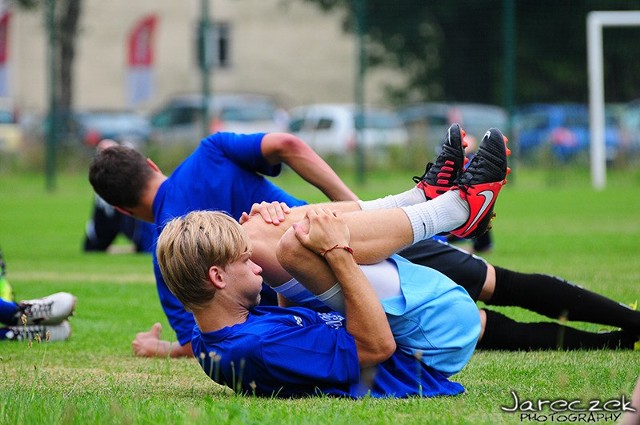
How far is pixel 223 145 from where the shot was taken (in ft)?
20.9

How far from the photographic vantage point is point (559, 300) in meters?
5.57

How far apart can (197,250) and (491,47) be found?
19437 millimetres

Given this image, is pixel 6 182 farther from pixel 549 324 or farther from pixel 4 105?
pixel 549 324

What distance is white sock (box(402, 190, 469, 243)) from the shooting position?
4.57 meters

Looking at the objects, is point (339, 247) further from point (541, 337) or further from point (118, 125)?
point (118, 125)

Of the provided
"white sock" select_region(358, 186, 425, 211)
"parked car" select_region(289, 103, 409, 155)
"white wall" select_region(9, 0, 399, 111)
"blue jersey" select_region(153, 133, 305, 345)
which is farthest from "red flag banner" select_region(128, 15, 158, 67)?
"white sock" select_region(358, 186, 425, 211)

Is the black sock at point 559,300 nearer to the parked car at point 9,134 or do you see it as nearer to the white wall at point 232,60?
the parked car at point 9,134

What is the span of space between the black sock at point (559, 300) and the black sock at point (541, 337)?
0.31ft

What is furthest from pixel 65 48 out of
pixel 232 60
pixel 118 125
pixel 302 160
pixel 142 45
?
pixel 302 160

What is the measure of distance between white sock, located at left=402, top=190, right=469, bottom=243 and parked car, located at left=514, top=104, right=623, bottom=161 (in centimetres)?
1858

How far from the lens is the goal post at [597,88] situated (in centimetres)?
2272

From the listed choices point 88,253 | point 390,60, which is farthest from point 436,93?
point 88,253

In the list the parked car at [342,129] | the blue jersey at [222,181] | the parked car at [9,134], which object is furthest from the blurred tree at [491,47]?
the blue jersey at [222,181]

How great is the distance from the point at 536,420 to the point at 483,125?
21126 millimetres
